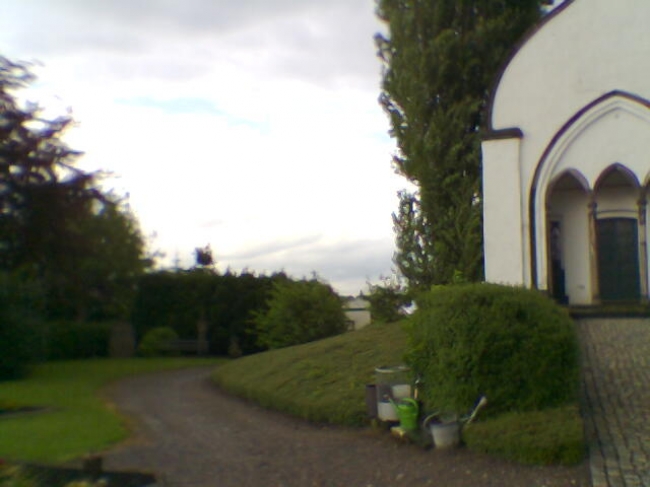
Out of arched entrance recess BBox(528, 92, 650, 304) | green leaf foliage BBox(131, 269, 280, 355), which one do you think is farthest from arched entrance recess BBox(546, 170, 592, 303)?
green leaf foliage BBox(131, 269, 280, 355)

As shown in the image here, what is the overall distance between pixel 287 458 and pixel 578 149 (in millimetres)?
14516

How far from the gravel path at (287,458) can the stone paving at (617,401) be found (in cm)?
44

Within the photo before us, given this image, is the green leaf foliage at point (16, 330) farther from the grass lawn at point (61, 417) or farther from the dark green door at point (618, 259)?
the dark green door at point (618, 259)

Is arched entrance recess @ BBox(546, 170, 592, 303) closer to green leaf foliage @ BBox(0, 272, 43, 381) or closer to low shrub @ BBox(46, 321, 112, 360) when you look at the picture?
green leaf foliage @ BBox(0, 272, 43, 381)

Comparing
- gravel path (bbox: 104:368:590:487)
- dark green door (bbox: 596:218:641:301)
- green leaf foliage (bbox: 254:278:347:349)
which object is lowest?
gravel path (bbox: 104:368:590:487)

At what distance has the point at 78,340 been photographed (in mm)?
28734

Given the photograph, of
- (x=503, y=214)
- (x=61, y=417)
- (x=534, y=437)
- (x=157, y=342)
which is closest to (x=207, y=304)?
(x=157, y=342)

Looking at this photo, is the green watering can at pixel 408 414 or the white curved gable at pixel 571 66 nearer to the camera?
the green watering can at pixel 408 414

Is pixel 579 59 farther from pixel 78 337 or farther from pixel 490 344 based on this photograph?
pixel 78 337

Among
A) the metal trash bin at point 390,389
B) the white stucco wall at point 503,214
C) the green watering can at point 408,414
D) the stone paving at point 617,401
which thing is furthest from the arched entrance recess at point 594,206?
the green watering can at point 408,414

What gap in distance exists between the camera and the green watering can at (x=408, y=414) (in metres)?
11.4

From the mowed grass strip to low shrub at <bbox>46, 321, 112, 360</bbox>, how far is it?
407 inches

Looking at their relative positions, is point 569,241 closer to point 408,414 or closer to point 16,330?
point 408,414

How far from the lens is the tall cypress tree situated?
2478 cm
